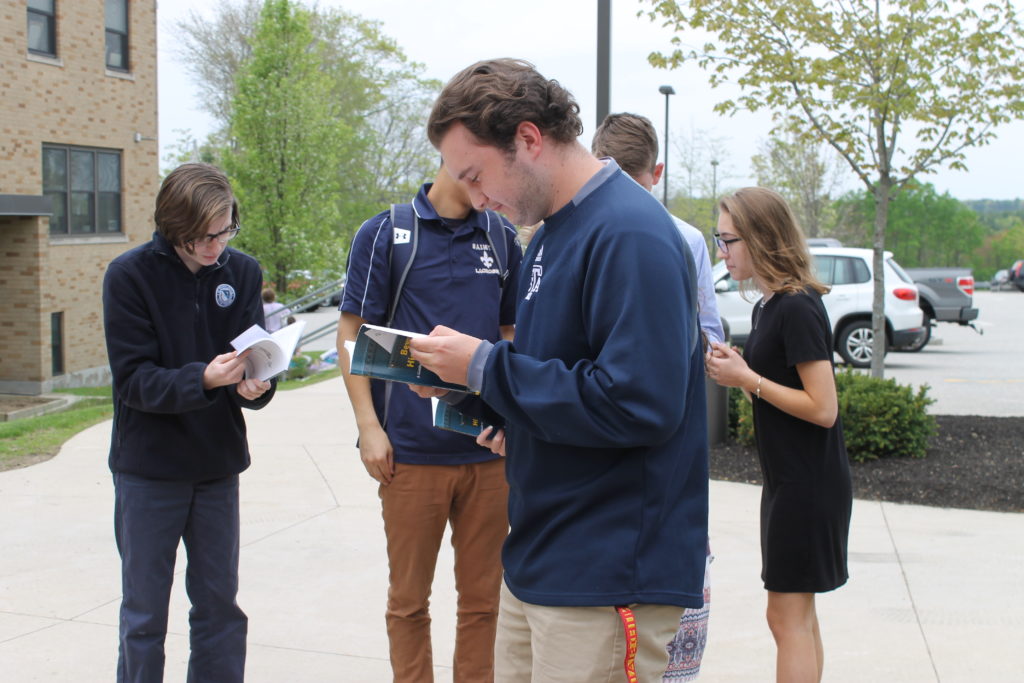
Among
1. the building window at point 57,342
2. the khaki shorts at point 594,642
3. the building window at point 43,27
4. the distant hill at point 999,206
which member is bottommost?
the building window at point 57,342

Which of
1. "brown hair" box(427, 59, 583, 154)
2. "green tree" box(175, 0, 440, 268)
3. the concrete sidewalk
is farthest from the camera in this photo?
"green tree" box(175, 0, 440, 268)

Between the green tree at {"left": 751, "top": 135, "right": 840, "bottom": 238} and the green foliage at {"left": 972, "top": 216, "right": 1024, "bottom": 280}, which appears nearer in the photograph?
the green tree at {"left": 751, "top": 135, "right": 840, "bottom": 238}

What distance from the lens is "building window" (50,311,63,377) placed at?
19.1 meters

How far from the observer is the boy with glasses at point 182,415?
3102 mm

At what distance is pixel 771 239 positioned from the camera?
3.32m

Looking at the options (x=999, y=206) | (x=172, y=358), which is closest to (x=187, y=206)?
(x=172, y=358)

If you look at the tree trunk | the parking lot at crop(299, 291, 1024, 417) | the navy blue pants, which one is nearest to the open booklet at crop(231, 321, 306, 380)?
the navy blue pants

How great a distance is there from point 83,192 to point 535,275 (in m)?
19.8

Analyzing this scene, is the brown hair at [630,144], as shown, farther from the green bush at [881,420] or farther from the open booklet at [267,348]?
the green bush at [881,420]

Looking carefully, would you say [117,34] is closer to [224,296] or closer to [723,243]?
[224,296]

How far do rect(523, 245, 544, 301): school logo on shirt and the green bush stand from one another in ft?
19.0

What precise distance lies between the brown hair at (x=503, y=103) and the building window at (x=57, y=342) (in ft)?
62.6

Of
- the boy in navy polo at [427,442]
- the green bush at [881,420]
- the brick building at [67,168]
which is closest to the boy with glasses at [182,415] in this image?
the boy in navy polo at [427,442]

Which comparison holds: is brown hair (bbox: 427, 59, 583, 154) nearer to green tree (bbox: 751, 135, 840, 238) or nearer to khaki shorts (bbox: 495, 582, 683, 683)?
khaki shorts (bbox: 495, 582, 683, 683)
